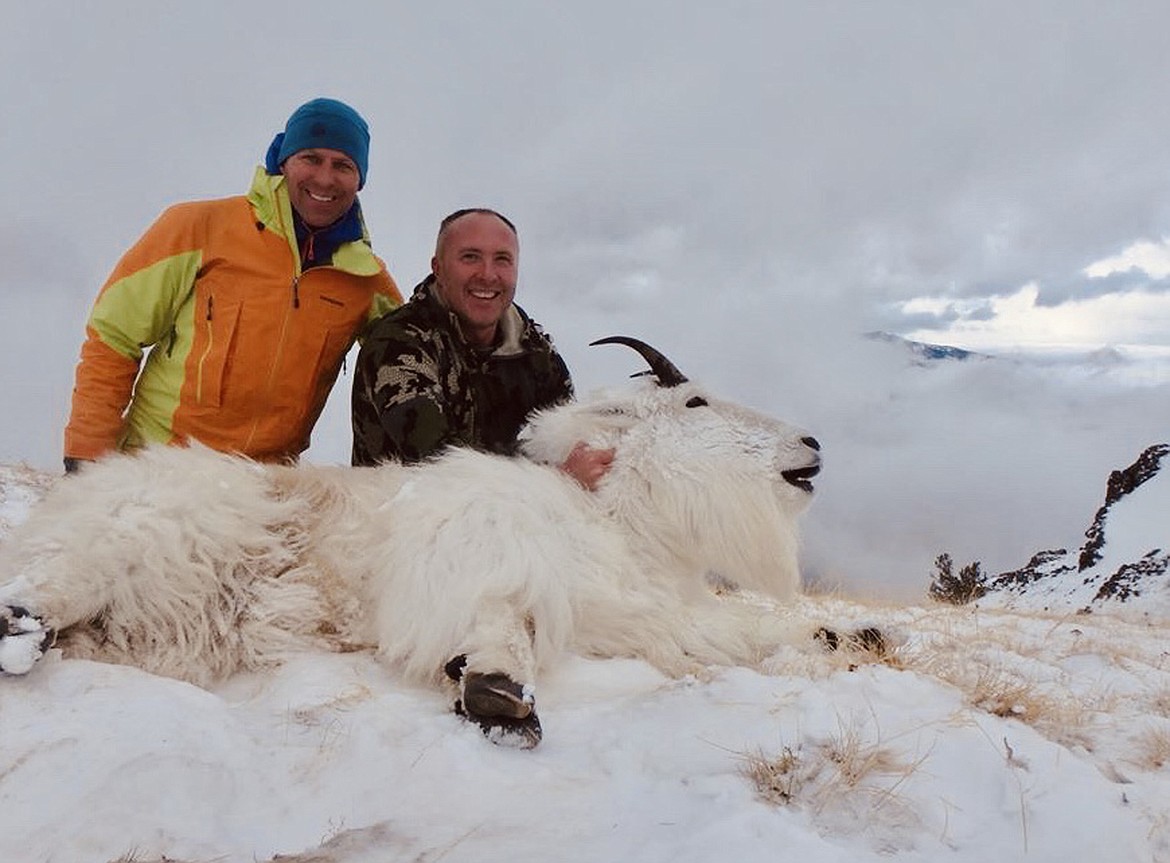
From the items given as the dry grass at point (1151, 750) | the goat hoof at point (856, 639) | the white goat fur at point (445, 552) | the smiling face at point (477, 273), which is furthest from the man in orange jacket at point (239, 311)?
the dry grass at point (1151, 750)

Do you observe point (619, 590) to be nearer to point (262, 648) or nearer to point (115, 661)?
point (262, 648)

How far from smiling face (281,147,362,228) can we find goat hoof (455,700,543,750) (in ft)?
10.2

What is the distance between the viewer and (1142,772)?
7.85 ft

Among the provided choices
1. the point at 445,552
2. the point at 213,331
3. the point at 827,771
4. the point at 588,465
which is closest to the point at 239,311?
the point at 213,331

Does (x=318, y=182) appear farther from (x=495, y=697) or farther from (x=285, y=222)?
(x=495, y=697)

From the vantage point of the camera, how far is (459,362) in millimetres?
4625

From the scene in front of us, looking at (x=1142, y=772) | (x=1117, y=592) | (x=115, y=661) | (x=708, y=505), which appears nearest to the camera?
(x=1142, y=772)

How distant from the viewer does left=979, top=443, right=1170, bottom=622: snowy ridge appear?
2156 centimetres

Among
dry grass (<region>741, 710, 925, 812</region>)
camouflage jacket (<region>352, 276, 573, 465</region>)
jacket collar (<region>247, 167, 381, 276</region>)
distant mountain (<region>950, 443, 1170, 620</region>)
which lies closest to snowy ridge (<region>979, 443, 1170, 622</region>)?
distant mountain (<region>950, 443, 1170, 620</region>)

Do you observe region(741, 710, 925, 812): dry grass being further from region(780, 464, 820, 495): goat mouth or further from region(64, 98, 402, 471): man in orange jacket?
region(64, 98, 402, 471): man in orange jacket

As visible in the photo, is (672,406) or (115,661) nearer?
(115,661)

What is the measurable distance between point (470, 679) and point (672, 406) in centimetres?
178

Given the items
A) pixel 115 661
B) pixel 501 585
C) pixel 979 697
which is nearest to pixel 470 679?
pixel 501 585

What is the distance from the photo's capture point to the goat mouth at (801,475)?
3.79 metres
